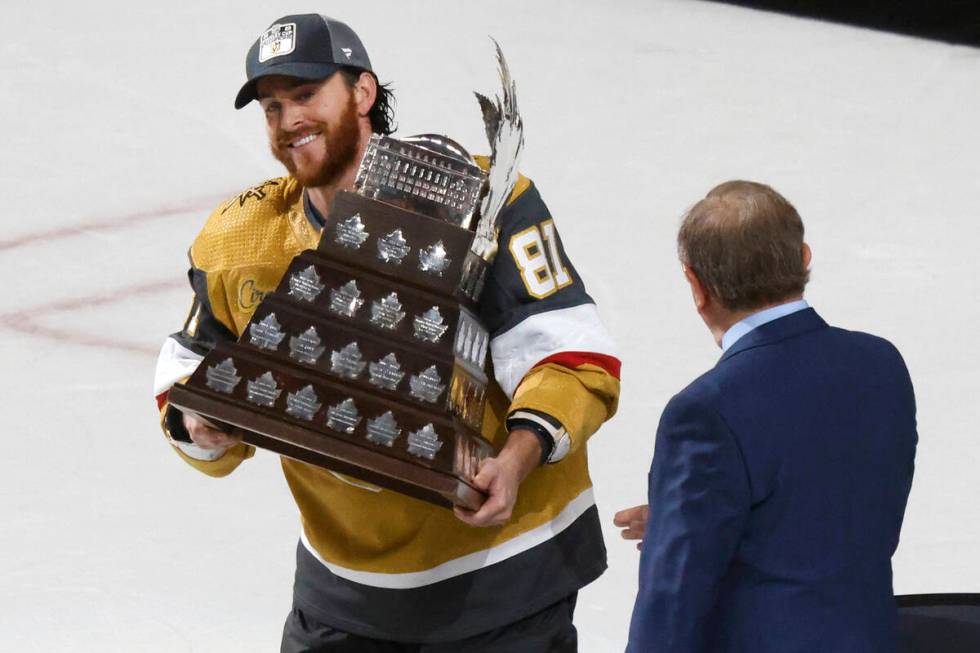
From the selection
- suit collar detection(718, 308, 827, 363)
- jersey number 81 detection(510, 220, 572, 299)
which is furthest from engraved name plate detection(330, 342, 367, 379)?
suit collar detection(718, 308, 827, 363)

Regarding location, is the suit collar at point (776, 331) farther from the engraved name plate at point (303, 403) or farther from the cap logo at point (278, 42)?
the cap logo at point (278, 42)

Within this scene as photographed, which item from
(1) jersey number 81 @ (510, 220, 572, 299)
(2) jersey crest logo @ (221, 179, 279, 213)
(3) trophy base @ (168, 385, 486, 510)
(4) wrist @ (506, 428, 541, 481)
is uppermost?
(1) jersey number 81 @ (510, 220, 572, 299)

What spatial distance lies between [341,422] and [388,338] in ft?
0.38

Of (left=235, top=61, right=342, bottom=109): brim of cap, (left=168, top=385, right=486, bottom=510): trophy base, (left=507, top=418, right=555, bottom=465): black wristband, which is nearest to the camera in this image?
Result: (left=168, top=385, right=486, bottom=510): trophy base

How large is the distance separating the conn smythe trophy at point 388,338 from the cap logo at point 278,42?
16cm

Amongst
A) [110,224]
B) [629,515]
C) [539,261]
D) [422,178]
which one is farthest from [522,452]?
[110,224]

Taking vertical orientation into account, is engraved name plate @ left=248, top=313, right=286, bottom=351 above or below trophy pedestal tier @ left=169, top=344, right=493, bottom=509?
above

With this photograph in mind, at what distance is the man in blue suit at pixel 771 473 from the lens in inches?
61.4

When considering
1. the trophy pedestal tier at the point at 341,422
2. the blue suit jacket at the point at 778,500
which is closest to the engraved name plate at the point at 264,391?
the trophy pedestal tier at the point at 341,422

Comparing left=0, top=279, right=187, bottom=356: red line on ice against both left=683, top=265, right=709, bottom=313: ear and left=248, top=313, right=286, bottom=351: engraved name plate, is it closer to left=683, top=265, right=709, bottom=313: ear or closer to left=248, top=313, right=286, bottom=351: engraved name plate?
left=248, top=313, right=286, bottom=351: engraved name plate

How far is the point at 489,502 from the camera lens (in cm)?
179

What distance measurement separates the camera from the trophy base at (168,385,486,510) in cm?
175

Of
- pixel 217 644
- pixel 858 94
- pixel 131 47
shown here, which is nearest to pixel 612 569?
pixel 217 644

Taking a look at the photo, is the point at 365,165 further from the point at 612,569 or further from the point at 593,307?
the point at 612,569
